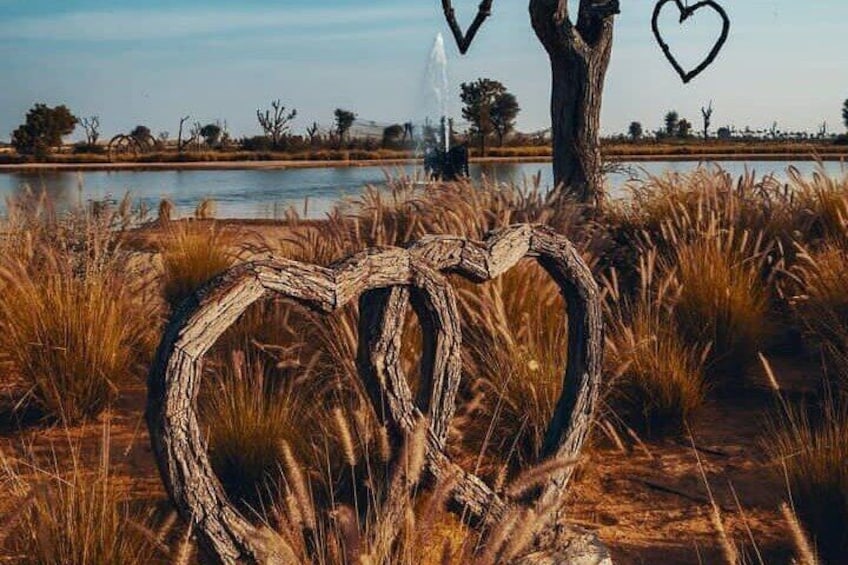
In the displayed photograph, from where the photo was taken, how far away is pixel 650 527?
13.0ft

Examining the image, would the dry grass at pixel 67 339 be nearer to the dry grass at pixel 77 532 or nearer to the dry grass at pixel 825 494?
the dry grass at pixel 77 532

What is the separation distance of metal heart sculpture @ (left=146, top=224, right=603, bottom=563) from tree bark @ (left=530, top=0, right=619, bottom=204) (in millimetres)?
5916

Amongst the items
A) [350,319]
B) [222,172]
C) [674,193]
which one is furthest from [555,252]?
[222,172]

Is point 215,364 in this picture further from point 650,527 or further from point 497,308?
point 650,527

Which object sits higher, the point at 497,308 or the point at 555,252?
the point at 555,252

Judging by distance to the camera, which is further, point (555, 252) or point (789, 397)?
point (789, 397)

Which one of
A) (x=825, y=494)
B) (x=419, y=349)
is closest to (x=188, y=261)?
(x=419, y=349)

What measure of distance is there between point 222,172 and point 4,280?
119 feet

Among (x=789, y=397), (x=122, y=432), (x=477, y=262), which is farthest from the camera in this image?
(x=789, y=397)

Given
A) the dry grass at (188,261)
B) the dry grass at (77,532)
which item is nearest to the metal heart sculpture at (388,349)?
the dry grass at (77,532)

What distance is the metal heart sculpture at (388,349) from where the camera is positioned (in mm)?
2258

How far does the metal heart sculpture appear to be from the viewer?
7.41ft

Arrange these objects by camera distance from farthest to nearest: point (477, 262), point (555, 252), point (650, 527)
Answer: point (650, 527), point (555, 252), point (477, 262)

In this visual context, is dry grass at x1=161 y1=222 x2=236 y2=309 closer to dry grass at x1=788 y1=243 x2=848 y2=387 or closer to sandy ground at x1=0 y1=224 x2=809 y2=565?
sandy ground at x1=0 y1=224 x2=809 y2=565
